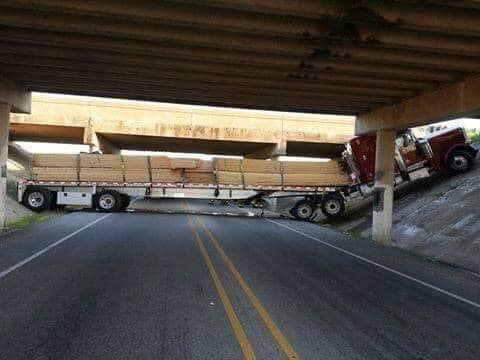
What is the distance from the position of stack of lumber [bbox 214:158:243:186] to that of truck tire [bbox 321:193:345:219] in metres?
4.41

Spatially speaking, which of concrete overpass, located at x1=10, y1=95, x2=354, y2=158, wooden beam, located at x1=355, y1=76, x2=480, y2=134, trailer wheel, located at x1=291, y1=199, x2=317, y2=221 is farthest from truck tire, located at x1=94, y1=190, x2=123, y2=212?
wooden beam, located at x1=355, y1=76, x2=480, y2=134

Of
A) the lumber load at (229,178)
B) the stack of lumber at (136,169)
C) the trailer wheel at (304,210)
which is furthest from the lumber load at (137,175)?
the trailer wheel at (304,210)

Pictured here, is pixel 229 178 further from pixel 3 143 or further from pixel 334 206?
pixel 3 143

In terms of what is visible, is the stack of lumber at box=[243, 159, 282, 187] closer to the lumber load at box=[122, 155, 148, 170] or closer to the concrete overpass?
the lumber load at box=[122, 155, 148, 170]

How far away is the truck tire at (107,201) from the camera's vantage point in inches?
1197

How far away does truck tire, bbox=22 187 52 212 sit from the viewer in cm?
2961

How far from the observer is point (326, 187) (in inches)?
1203

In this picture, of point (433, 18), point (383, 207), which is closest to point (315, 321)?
point (433, 18)

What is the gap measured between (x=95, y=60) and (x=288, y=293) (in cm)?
903

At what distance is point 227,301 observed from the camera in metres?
8.77

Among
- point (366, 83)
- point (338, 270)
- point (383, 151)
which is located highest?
point (366, 83)

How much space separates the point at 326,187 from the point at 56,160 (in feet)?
44.1

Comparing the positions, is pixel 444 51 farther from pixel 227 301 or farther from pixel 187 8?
pixel 227 301

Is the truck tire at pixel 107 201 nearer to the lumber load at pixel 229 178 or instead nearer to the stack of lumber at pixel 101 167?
the stack of lumber at pixel 101 167
